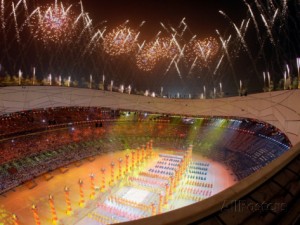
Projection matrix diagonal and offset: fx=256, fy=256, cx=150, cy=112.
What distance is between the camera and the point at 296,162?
13.3ft

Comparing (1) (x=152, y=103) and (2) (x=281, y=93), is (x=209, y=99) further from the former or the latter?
(2) (x=281, y=93)

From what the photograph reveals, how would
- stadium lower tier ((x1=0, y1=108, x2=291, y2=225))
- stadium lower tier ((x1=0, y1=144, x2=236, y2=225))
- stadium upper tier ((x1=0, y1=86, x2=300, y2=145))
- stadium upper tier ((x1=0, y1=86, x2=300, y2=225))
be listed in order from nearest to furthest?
stadium lower tier ((x1=0, y1=144, x2=236, y2=225))
stadium lower tier ((x1=0, y1=108, x2=291, y2=225))
stadium upper tier ((x1=0, y1=86, x2=300, y2=145))
stadium upper tier ((x1=0, y1=86, x2=300, y2=225))

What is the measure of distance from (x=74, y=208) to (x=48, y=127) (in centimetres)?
1248

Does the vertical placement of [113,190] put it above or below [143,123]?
below

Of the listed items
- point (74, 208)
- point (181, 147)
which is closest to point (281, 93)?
point (181, 147)

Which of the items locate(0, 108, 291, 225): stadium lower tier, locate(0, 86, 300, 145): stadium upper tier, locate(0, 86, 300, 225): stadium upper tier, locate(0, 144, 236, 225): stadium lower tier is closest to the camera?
locate(0, 144, 236, 225): stadium lower tier

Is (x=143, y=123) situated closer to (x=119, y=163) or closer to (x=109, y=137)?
(x=109, y=137)

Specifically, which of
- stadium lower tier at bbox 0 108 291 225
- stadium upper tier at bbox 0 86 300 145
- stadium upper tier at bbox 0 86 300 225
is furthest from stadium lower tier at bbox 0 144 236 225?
stadium upper tier at bbox 0 86 300 145

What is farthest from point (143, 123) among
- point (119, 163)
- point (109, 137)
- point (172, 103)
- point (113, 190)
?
point (113, 190)

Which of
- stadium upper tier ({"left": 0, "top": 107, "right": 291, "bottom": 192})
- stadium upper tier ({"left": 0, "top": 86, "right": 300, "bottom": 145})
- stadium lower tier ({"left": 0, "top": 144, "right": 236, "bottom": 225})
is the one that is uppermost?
stadium upper tier ({"left": 0, "top": 86, "right": 300, "bottom": 145})

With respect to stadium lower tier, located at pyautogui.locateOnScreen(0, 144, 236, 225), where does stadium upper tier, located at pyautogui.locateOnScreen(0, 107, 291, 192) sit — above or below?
above

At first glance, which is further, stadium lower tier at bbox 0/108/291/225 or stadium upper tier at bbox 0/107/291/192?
stadium upper tier at bbox 0/107/291/192

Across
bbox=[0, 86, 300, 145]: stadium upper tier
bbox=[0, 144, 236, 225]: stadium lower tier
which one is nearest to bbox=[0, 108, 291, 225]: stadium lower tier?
bbox=[0, 144, 236, 225]: stadium lower tier

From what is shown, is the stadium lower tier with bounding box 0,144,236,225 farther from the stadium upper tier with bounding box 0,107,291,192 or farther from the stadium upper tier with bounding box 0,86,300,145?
the stadium upper tier with bounding box 0,86,300,145
